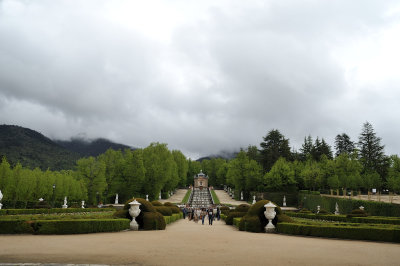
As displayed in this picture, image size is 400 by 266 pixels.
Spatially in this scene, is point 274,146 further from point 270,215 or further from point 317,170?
point 270,215

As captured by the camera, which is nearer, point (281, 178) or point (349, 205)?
point (349, 205)

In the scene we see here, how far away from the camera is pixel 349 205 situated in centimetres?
3566

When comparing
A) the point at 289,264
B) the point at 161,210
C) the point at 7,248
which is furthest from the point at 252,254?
the point at 161,210

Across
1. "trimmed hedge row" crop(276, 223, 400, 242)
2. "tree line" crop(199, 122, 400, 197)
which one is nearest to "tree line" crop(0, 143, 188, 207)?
"tree line" crop(199, 122, 400, 197)

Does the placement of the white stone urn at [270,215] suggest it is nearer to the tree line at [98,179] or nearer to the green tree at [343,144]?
the tree line at [98,179]

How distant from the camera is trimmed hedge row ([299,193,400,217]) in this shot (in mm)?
28453

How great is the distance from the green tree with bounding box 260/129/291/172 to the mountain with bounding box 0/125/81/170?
79.1m

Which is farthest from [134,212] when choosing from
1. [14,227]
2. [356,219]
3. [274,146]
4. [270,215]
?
[274,146]

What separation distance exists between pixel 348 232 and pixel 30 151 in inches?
4993

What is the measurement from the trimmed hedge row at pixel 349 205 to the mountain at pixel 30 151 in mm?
93241

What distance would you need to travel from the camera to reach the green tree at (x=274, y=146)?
7831 centimetres

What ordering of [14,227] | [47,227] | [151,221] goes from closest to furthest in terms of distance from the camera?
[47,227] < [14,227] < [151,221]

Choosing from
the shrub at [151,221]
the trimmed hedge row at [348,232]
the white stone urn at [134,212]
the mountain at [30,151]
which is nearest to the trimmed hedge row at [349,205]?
the trimmed hedge row at [348,232]

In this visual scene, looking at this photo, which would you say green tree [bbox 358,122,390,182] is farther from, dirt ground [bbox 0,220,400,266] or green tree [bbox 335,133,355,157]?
dirt ground [bbox 0,220,400,266]
